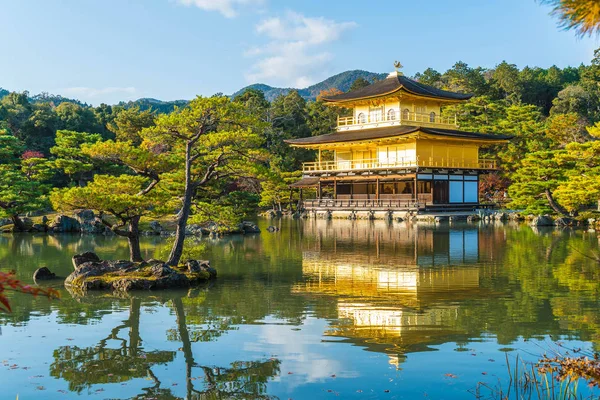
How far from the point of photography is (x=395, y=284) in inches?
475

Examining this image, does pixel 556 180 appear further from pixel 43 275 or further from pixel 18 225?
pixel 18 225

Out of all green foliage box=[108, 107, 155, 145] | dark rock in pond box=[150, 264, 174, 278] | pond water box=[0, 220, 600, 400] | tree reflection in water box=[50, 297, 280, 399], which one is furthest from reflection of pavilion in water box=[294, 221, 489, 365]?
green foliage box=[108, 107, 155, 145]

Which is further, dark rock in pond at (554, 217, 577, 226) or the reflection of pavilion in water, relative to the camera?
dark rock in pond at (554, 217, 577, 226)

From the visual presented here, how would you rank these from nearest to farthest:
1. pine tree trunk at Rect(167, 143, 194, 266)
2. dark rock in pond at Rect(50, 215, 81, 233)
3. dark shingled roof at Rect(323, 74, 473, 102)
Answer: pine tree trunk at Rect(167, 143, 194, 266) < dark rock in pond at Rect(50, 215, 81, 233) < dark shingled roof at Rect(323, 74, 473, 102)

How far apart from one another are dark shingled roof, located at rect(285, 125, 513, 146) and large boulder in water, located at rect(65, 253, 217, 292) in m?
22.9

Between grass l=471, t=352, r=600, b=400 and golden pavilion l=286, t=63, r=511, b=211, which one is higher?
golden pavilion l=286, t=63, r=511, b=211

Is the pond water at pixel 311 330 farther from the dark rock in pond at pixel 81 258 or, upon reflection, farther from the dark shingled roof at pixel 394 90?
the dark shingled roof at pixel 394 90

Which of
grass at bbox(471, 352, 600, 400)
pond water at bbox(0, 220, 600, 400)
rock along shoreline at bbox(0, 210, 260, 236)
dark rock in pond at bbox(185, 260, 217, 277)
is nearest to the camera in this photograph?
grass at bbox(471, 352, 600, 400)

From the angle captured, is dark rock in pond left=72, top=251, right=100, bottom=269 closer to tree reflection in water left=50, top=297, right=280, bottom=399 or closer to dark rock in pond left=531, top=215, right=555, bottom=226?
tree reflection in water left=50, top=297, right=280, bottom=399

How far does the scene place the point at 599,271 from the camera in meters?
13.2

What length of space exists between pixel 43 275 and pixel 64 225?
15.1 metres

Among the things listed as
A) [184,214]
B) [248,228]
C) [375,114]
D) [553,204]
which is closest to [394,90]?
[375,114]

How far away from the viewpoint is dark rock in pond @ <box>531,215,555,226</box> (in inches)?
1088

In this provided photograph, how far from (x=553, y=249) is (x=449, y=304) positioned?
31.4 feet
